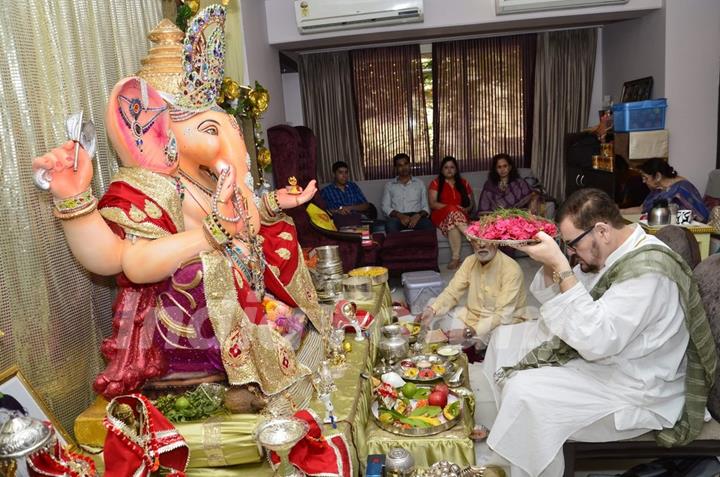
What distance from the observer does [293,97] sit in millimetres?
8227

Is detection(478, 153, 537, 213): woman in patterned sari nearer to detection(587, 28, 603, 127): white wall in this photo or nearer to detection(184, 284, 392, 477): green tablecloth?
detection(587, 28, 603, 127): white wall

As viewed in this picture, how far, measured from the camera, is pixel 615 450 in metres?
2.24

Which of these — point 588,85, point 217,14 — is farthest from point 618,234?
point 588,85

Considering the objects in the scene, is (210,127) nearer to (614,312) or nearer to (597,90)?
(614,312)

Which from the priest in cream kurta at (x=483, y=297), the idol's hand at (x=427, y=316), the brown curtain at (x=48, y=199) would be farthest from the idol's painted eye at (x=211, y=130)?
the idol's hand at (x=427, y=316)

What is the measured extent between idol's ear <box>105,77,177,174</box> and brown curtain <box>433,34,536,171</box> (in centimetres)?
664

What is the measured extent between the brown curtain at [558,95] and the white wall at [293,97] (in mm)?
3449

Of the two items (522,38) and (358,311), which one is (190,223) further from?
(522,38)

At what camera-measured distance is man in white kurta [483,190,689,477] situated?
2145 mm

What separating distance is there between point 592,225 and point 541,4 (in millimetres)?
3967

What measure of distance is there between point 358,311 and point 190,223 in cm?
126

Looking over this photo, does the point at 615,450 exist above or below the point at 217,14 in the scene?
below

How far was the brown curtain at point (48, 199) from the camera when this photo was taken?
191 cm

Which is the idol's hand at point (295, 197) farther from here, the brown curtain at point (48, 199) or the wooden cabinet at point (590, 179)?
the wooden cabinet at point (590, 179)
